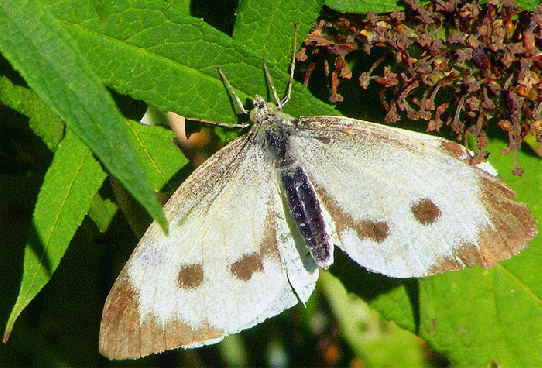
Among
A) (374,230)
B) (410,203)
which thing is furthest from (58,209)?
(410,203)

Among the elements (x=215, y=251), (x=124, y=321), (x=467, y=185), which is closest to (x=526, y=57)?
(x=467, y=185)

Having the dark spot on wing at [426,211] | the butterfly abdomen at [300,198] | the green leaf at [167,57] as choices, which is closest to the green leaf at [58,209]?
the green leaf at [167,57]

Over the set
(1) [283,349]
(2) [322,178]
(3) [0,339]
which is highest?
(2) [322,178]

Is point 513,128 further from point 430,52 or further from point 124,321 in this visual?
point 124,321

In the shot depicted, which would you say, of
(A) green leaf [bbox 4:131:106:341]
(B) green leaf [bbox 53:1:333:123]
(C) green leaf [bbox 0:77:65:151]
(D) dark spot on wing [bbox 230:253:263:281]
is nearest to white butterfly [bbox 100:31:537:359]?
(D) dark spot on wing [bbox 230:253:263:281]

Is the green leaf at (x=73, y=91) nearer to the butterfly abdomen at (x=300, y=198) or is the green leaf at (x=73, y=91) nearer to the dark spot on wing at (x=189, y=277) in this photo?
the dark spot on wing at (x=189, y=277)

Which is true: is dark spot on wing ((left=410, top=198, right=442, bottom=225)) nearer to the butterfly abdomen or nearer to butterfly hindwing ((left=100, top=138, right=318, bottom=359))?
the butterfly abdomen
